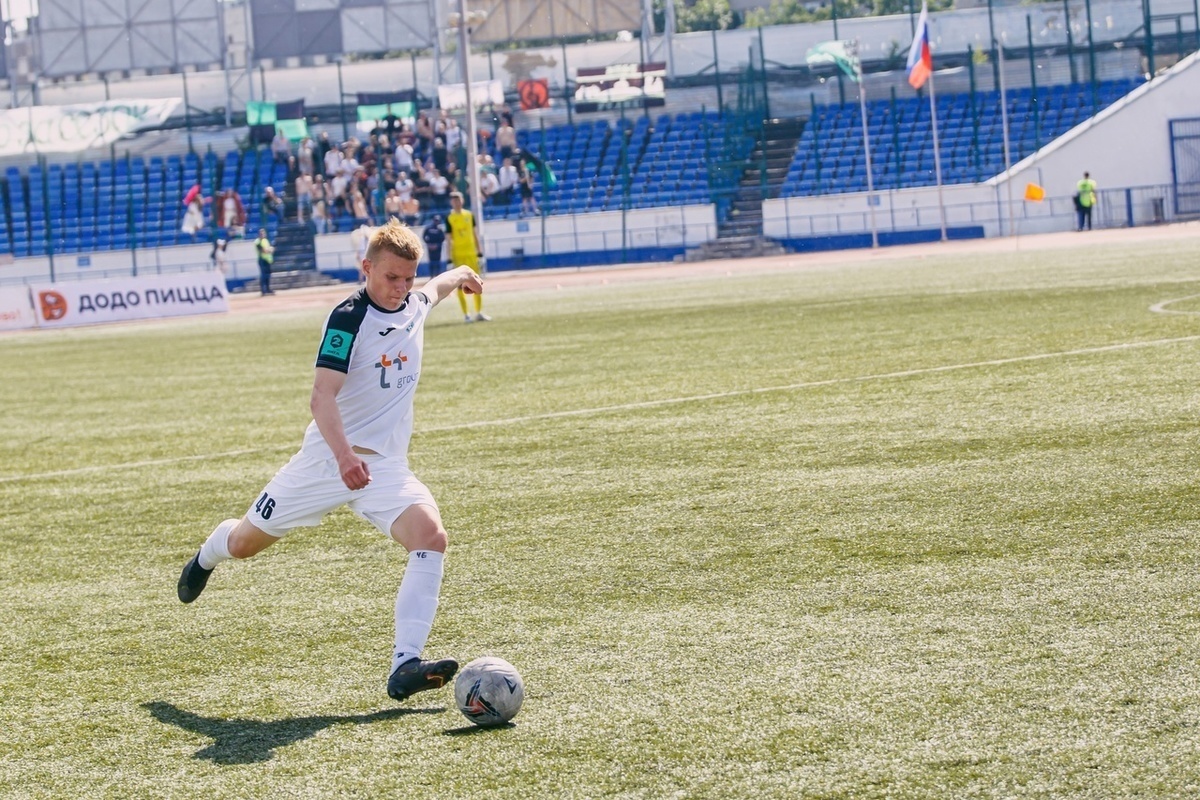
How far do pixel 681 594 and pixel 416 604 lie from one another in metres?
1.40

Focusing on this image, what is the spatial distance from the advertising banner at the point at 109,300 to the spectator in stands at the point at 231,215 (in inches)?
606

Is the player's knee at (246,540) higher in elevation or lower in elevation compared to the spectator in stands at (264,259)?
lower

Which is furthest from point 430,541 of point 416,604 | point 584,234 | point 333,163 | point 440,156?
point 333,163

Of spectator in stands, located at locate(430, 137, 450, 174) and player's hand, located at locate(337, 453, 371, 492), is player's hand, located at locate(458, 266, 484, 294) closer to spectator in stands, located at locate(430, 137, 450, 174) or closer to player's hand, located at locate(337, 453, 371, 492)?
player's hand, located at locate(337, 453, 371, 492)

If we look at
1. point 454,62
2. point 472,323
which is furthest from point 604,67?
point 472,323

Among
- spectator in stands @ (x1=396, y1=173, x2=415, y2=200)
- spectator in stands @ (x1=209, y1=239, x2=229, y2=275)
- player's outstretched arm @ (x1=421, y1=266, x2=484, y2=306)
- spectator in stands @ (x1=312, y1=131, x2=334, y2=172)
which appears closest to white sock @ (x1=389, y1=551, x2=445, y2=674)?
player's outstretched arm @ (x1=421, y1=266, x2=484, y2=306)

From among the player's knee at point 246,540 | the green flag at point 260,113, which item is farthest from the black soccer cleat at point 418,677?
the green flag at point 260,113

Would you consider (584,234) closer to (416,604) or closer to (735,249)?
(735,249)

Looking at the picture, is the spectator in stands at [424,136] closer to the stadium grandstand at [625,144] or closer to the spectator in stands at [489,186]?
the stadium grandstand at [625,144]

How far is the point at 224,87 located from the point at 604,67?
48.0 feet

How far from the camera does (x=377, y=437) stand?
556 centimetres

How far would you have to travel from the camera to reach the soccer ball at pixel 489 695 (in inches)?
184

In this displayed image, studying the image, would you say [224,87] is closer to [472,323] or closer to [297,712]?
[472,323]

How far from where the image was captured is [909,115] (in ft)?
163
